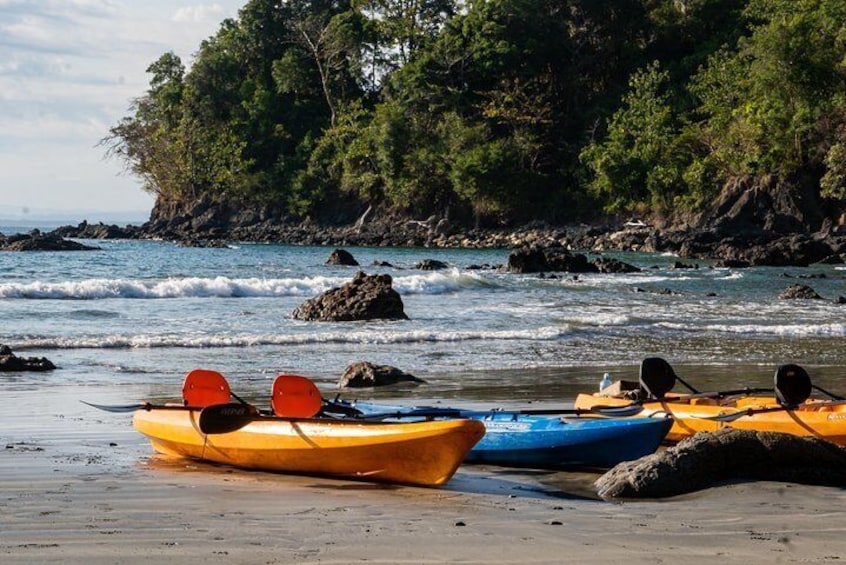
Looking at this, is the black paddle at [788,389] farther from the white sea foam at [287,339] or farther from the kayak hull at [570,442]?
the white sea foam at [287,339]

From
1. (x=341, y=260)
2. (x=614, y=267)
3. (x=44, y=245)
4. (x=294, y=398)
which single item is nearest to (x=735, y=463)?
(x=294, y=398)

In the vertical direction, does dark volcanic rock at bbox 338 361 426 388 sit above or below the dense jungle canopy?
below

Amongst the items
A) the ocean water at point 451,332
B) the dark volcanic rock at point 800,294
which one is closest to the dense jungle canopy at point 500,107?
the ocean water at point 451,332

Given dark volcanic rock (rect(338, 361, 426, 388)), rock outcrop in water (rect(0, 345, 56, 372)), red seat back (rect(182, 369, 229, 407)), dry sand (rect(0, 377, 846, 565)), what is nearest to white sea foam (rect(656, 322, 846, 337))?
dark volcanic rock (rect(338, 361, 426, 388))

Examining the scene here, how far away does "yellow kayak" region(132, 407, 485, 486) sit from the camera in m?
6.17

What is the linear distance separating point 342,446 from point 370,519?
43.3 inches

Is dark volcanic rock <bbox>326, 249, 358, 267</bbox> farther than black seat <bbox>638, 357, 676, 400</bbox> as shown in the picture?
Yes

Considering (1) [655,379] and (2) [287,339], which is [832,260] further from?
(1) [655,379]

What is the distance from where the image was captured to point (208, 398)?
7469mm

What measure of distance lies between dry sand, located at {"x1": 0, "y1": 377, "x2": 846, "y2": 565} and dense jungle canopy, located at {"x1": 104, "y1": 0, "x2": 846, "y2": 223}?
40294mm

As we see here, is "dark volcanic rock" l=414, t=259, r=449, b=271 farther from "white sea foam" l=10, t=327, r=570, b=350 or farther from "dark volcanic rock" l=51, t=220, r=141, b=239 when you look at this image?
"dark volcanic rock" l=51, t=220, r=141, b=239

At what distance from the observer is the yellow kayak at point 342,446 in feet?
20.2

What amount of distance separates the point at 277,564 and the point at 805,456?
338 centimetres

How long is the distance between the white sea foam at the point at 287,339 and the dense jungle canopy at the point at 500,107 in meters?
30.6
